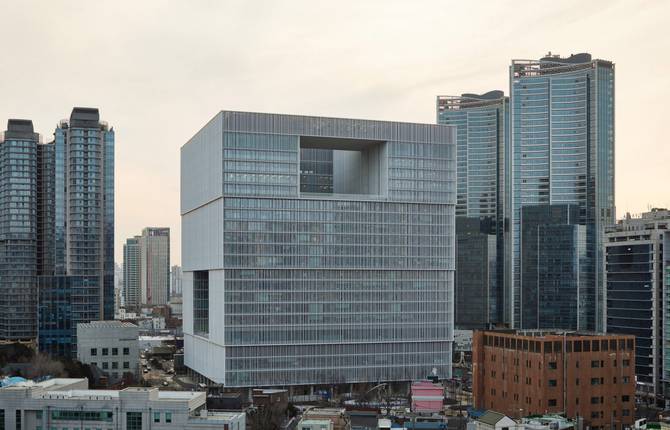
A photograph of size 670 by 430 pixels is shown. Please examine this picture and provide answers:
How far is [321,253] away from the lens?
118438 millimetres

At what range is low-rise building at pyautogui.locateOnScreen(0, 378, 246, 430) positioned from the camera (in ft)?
218

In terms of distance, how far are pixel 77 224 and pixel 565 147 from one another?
104772 mm

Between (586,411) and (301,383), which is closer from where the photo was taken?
(586,411)

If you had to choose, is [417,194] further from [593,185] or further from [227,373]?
[593,185]

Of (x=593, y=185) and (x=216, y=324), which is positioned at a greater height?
(x=593, y=185)

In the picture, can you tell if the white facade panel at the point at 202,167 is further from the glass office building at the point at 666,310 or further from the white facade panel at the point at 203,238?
the glass office building at the point at 666,310

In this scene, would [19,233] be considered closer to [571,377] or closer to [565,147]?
[571,377]

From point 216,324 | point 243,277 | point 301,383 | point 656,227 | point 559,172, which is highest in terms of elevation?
point 559,172

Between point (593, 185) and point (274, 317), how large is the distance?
292 ft

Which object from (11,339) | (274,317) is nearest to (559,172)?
(274,317)

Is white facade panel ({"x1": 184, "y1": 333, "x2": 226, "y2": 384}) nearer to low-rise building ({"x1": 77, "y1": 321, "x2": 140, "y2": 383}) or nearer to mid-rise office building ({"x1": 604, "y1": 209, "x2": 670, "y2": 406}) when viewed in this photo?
low-rise building ({"x1": 77, "y1": 321, "x2": 140, "y2": 383})

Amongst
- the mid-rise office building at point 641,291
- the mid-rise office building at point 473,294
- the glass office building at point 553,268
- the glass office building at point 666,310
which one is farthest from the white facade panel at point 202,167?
the mid-rise office building at point 473,294

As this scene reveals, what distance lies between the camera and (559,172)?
176m

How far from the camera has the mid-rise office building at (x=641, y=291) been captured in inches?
4670
